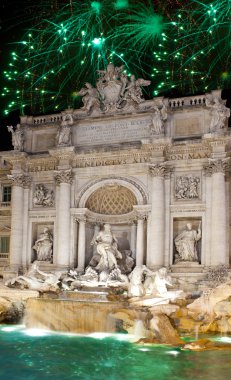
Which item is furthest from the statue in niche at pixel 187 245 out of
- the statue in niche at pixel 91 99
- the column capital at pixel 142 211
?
the statue in niche at pixel 91 99

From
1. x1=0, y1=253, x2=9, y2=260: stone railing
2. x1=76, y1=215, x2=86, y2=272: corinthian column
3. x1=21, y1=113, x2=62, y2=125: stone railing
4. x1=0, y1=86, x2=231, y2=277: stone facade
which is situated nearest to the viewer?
x1=0, y1=86, x2=231, y2=277: stone facade

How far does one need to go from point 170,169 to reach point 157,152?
1174 millimetres

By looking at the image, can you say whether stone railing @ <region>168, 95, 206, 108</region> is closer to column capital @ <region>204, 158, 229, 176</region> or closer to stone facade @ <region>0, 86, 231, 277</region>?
stone facade @ <region>0, 86, 231, 277</region>

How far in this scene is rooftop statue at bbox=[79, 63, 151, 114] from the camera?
27.3m

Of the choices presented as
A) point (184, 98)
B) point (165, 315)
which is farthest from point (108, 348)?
point (184, 98)

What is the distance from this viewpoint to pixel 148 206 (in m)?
25.9

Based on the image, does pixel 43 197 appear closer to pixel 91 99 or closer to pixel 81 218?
pixel 81 218

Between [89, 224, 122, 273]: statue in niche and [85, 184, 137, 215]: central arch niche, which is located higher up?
[85, 184, 137, 215]: central arch niche

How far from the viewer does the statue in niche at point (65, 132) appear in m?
27.8

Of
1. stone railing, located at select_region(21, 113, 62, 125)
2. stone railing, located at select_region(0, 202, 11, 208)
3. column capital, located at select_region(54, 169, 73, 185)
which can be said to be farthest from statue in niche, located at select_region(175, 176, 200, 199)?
stone railing, located at select_region(0, 202, 11, 208)

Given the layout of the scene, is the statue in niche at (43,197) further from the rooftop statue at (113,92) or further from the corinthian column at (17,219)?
the rooftop statue at (113,92)

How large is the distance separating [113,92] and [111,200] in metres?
6.15

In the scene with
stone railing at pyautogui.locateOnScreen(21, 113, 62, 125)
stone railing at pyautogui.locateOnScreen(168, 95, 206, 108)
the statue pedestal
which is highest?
stone railing at pyautogui.locateOnScreen(168, 95, 206, 108)

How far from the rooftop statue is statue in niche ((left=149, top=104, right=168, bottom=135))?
5.20 feet
